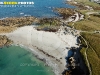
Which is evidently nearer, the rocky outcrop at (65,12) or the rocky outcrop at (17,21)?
the rocky outcrop at (17,21)

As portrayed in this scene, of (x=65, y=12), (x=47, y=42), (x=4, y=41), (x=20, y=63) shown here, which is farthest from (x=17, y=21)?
(x=20, y=63)

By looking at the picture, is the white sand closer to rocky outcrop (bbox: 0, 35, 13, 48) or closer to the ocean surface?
rocky outcrop (bbox: 0, 35, 13, 48)

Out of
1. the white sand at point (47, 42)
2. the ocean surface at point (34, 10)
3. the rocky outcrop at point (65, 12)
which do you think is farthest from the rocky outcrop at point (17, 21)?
the rocky outcrop at point (65, 12)

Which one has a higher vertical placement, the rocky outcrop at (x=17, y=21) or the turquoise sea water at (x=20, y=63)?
the rocky outcrop at (x=17, y=21)

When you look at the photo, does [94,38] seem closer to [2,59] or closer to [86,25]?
[86,25]

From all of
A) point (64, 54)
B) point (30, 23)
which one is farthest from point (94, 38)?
point (30, 23)

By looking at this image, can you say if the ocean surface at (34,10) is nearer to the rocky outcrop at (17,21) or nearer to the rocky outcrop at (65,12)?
the rocky outcrop at (65,12)

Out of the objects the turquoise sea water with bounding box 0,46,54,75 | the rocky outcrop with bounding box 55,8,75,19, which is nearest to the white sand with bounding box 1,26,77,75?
the turquoise sea water with bounding box 0,46,54,75
